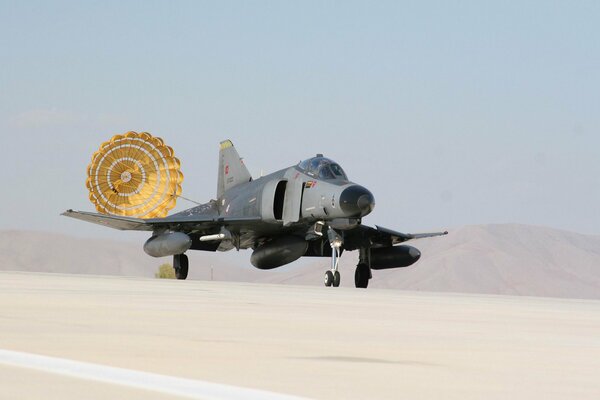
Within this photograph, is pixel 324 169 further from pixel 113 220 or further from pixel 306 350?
pixel 306 350

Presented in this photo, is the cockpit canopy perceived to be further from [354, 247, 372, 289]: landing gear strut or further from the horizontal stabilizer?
the horizontal stabilizer


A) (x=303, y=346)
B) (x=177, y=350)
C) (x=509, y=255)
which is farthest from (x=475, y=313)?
(x=509, y=255)

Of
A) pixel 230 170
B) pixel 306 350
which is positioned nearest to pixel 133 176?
pixel 230 170

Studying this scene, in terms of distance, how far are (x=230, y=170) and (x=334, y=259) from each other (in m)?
9.54

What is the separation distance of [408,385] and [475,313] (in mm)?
8299

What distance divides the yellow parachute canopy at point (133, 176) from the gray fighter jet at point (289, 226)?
2.41m

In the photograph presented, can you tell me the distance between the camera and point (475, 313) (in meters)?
13.5

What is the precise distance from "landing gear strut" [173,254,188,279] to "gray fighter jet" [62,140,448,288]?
0.03 meters

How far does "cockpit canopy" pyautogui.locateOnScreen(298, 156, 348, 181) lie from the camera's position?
2772 centimetres

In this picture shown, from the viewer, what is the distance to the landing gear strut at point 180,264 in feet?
104

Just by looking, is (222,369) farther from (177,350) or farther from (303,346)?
(303,346)

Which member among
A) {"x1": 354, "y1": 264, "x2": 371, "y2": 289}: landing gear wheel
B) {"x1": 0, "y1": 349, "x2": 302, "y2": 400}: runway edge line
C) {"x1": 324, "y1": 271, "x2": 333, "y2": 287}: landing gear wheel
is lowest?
{"x1": 354, "y1": 264, "x2": 371, "y2": 289}: landing gear wheel

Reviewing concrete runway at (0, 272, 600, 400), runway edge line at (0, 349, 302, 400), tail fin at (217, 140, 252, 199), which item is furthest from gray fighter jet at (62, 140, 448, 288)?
runway edge line at (0, 349, 302, 400)

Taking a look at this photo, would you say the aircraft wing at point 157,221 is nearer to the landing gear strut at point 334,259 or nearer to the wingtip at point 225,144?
the landing gear strut at point 334,259
